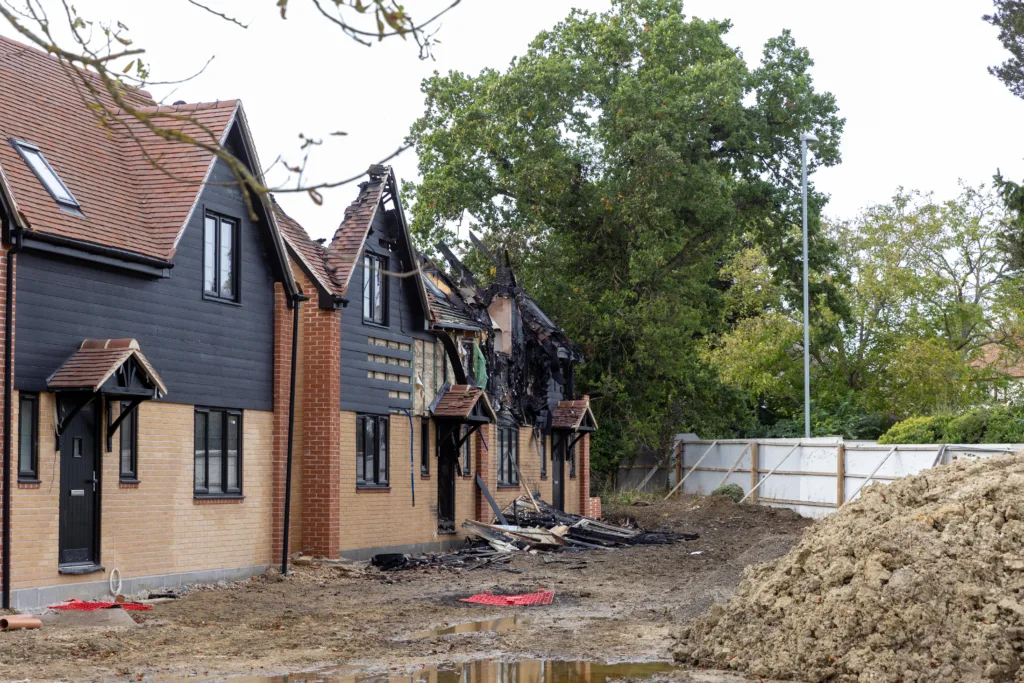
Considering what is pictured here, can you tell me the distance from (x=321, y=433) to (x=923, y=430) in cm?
1906

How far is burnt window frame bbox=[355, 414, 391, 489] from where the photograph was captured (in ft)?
77.4

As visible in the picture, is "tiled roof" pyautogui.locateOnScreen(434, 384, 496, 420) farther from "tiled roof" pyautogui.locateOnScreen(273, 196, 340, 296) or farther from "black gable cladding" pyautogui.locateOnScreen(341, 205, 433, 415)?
"tiled roof" pyautogui.locateOnScreen(273, 196, 340, 296)

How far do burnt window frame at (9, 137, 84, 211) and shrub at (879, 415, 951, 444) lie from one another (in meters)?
24.4

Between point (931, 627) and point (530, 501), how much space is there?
20.7 m

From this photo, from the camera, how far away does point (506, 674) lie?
11461 millimetres

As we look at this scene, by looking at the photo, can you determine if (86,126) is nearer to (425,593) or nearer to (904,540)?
(425,593)

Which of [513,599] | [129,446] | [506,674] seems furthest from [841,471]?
[506,674]

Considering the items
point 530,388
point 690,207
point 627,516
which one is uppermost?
point 690,207

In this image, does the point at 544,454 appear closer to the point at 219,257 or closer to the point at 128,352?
the point at 219,257

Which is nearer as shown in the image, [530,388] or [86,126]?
[86,126]

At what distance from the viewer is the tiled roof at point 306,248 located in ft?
72.9

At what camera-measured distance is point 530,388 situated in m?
34.1

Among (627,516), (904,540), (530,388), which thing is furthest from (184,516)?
(627,516)

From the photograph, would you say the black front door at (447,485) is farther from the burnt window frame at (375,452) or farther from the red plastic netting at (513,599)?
the red plastic netting at (513,599)
